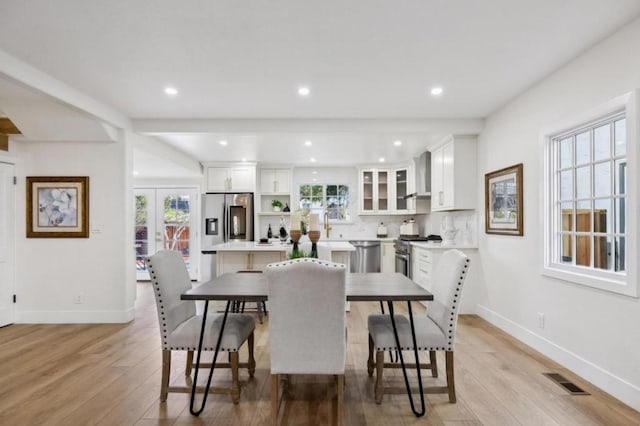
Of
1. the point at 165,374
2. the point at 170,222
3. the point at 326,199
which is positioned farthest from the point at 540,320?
the point at 170,222

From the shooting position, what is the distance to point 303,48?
2525 millimetres

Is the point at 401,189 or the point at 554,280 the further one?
the point at 401,189

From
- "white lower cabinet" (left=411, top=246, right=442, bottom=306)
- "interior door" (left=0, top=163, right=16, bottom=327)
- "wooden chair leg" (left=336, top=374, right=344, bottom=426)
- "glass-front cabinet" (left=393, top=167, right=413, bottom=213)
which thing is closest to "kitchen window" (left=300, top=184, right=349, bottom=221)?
"glass-front cabinet" (left=393, top=167, right=413, bottom=213)

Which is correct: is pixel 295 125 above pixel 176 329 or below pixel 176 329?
above

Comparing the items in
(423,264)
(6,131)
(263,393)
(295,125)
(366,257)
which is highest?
(295,125)

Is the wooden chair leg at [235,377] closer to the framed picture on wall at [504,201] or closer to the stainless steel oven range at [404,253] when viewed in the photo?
the framed picture on wall at [504,201]

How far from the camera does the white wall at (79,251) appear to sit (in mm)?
4172

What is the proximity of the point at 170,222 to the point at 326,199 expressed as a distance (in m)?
3.30

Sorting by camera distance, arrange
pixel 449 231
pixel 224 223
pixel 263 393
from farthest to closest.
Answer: pixel 224 223
pixel 449 231
pixel 263 393

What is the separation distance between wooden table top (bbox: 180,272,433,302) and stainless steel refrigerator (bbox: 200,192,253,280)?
12.5 feet

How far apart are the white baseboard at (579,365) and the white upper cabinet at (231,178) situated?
4755mm

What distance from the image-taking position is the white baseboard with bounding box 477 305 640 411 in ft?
7.42

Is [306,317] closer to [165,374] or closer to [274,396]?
[274,396]

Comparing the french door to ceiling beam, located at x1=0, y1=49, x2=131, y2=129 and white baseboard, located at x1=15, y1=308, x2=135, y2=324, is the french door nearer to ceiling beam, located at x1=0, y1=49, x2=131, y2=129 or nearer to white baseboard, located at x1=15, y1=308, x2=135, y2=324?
white baseboard, located at x1=15, y1=308, x2=135, y2=324
